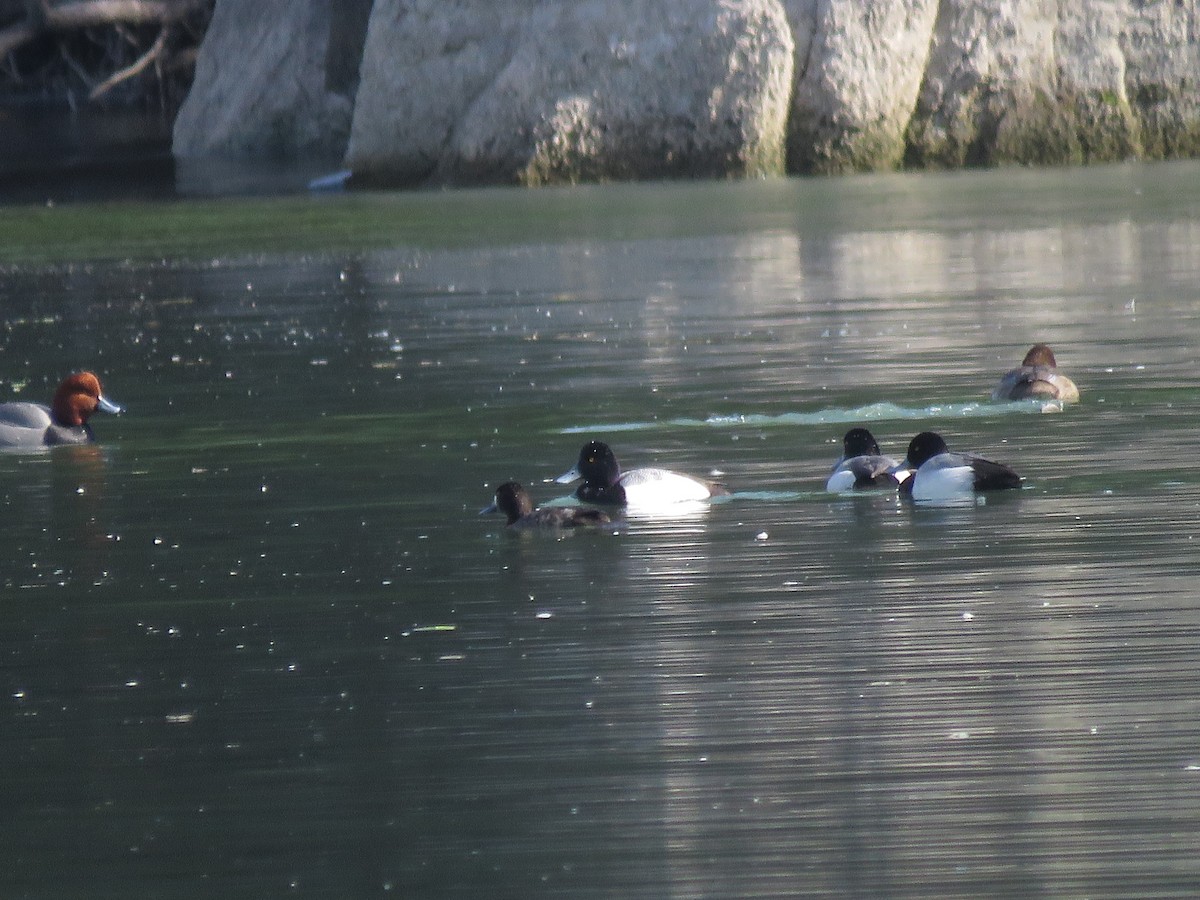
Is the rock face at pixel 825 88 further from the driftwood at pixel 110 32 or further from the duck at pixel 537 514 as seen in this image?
the duck at pixel 537 514

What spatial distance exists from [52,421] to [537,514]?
12.2 ft

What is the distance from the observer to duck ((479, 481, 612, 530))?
888 centimetres

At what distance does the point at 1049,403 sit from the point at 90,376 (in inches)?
176

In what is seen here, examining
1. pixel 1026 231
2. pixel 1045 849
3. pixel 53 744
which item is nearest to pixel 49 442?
pixel 53 744

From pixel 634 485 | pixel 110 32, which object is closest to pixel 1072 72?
pixel 634 485

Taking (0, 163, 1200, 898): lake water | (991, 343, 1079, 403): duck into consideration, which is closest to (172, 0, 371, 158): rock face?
(0, 163, 1200, 898): lake water

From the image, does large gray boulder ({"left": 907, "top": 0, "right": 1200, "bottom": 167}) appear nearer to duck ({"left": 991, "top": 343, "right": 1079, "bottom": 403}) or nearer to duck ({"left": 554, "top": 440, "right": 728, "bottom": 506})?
duck ({"left": 991, "top": 343, "right": 1079, "bottom": 403})

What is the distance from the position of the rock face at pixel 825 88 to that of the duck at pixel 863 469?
21.1 m

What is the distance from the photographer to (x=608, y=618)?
7.38m

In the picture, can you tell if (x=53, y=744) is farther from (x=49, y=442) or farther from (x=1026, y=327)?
(x=1026, y=327)

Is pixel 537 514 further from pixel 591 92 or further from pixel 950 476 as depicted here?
pixel 591 92

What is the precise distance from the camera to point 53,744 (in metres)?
6.22

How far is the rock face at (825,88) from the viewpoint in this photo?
29938 mm

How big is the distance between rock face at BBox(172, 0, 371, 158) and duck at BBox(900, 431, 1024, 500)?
3220cm
